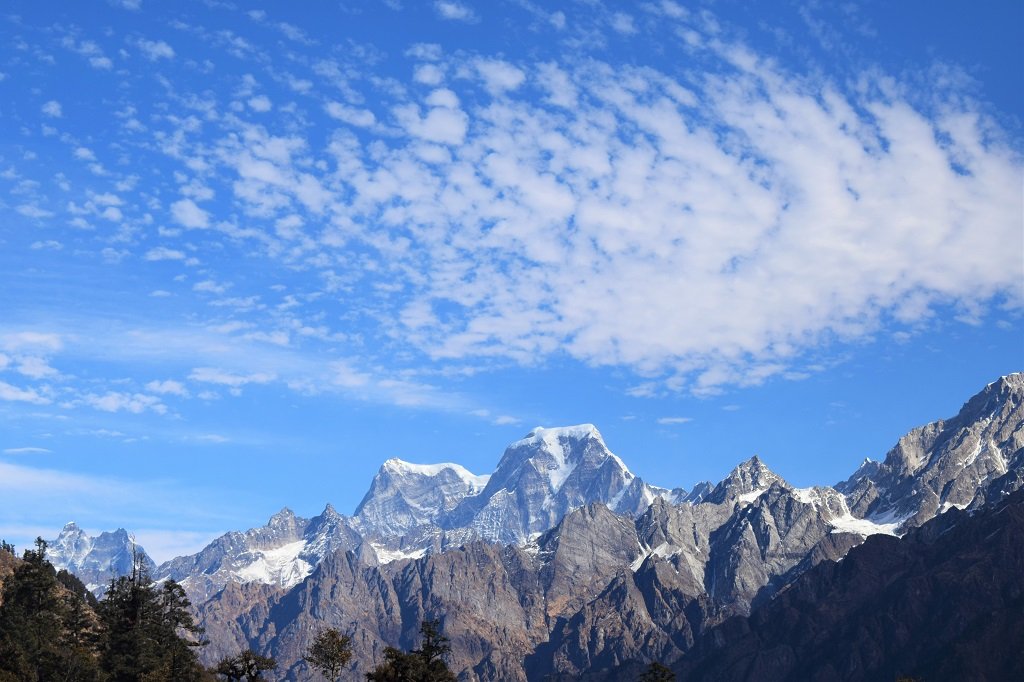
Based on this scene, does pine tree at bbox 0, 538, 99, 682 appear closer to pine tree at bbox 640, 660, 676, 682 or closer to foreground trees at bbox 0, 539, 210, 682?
foreground trees at bbox 0, 539, 210, 682

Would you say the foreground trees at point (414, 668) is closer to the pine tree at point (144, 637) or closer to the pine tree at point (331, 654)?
the pine tree at point (331, 654)

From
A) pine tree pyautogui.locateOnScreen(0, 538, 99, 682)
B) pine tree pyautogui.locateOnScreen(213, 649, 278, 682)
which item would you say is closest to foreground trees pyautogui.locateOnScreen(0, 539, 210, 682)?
pine tree pyautogui.locateOnScreen(0, 538, 99, 682)

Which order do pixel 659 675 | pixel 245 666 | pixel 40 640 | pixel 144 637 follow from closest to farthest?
pixel 245 666, pixel 144 637, pixel 40 640, pixel 659 675

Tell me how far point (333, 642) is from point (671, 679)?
51784 mm

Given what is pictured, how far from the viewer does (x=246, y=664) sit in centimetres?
17100

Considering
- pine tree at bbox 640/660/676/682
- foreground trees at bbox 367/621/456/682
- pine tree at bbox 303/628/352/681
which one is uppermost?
pine tree at bbox 303/628/352/681

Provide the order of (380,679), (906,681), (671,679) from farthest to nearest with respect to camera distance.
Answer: (671,679), (906,681), (380,679)

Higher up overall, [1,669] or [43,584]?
[43,584]

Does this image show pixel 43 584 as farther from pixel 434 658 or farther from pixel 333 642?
pixel 434 658

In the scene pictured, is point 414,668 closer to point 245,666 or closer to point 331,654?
point 331,654

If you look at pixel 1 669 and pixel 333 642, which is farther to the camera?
pixel 333 642

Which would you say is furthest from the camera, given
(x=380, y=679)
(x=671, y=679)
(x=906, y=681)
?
(x=671, y=679)

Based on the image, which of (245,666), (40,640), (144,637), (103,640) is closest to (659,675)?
(245,666)

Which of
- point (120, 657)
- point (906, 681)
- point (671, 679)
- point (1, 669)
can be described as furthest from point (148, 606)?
point (906, 681)
